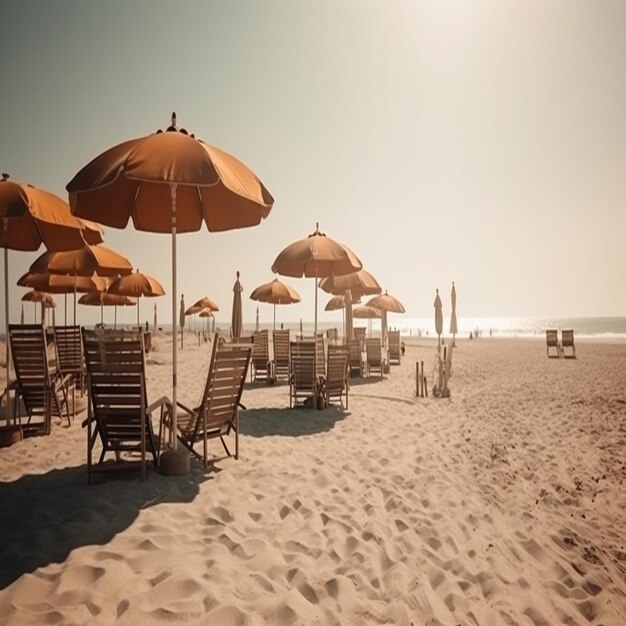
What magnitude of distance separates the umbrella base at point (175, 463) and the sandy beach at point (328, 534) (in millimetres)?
112

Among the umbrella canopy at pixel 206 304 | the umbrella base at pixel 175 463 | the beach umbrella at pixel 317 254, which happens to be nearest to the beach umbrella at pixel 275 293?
the beach umbrella at pixel 317 254

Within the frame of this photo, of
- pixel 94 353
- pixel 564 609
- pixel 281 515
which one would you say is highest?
pixel 94 353

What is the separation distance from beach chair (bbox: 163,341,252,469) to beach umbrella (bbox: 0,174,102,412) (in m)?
2.21

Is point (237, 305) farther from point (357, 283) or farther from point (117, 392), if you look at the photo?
Answer: point (117, 392)

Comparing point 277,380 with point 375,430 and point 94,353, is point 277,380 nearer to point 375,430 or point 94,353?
point 375,430

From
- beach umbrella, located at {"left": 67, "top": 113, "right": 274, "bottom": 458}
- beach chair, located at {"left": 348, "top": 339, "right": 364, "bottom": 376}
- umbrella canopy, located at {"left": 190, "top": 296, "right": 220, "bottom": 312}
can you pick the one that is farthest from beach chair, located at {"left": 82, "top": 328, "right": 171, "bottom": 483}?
umbrella canopy, located at {"left": 190, "top": 296, "right": 220, "bottom": 312}

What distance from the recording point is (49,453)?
501 centimetres

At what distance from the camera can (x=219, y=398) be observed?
4.53 metres

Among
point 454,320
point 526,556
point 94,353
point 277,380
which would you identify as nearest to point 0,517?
point 94,353

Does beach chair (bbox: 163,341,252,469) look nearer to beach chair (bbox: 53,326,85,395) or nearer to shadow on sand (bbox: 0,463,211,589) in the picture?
shadow on sand (bbox: 0,463,211,589)

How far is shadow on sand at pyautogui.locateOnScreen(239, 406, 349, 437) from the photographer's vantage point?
6.47 metres

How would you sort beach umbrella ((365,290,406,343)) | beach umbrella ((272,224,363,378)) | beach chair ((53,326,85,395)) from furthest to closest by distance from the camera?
beach umbrella ((365,290,406,343))
beach chair ((53,326,85,395))
beach umbrella ((272,224,363,378))

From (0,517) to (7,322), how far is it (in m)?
3.06

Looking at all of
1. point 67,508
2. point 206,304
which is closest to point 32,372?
point 67,508
